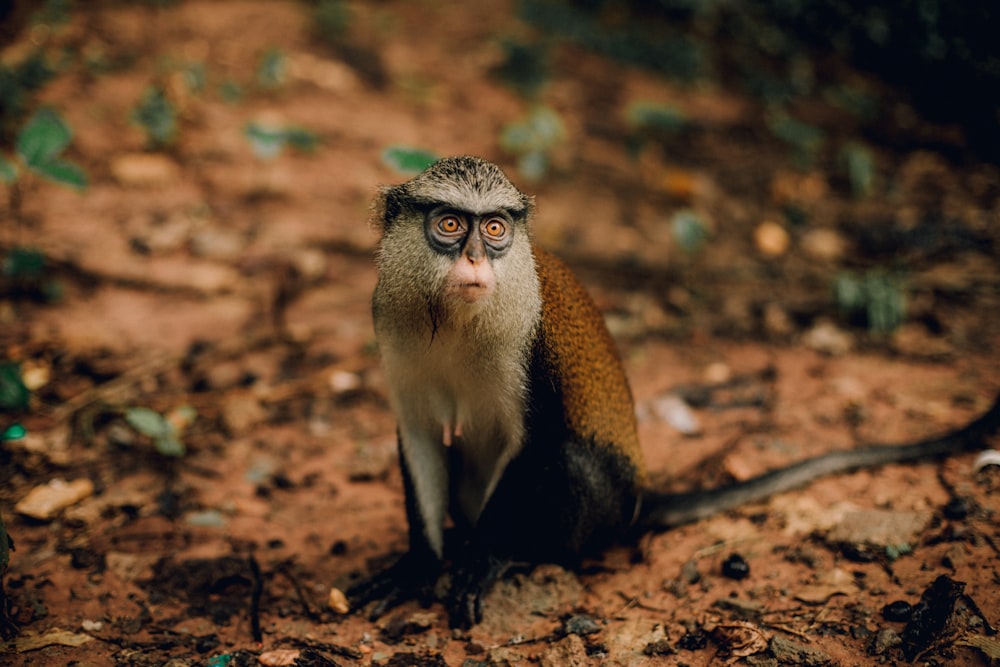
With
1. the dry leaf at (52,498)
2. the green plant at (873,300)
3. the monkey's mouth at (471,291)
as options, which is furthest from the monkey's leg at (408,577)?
the green plant at (873,300)

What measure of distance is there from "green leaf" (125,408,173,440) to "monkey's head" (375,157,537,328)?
1495 mm

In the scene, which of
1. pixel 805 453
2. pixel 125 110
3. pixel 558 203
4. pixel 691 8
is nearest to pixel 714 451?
pixel 805 453

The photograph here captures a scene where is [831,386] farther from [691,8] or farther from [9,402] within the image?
[691,8]

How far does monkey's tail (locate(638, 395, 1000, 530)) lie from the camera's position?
10.4ft

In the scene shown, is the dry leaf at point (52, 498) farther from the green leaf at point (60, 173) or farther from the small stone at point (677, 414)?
the small stone at point (677, 414)

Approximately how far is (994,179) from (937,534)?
4.23m

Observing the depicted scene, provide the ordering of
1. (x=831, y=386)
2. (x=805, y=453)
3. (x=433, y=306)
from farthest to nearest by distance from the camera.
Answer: (x=831, y=386), (x=805, y=453), (x=433, y=306)

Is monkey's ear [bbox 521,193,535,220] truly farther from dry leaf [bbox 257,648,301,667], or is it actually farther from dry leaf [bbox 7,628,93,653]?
dry leaf [bbox 7,628,93,653]

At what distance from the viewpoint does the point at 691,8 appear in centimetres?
745

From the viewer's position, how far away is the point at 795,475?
322cm

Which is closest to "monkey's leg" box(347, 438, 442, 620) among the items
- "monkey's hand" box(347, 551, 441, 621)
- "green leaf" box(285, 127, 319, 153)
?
"monkey's hand" box(347, 551, 441, 621)

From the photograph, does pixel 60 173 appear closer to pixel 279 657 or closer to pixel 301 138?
pixel 301 138

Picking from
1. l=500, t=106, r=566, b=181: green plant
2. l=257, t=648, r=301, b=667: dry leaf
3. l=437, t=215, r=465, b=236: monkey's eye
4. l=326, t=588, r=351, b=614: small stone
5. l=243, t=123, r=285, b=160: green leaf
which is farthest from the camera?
l=500, t=106, r=566, b=181: green plant

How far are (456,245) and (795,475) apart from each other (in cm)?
181
